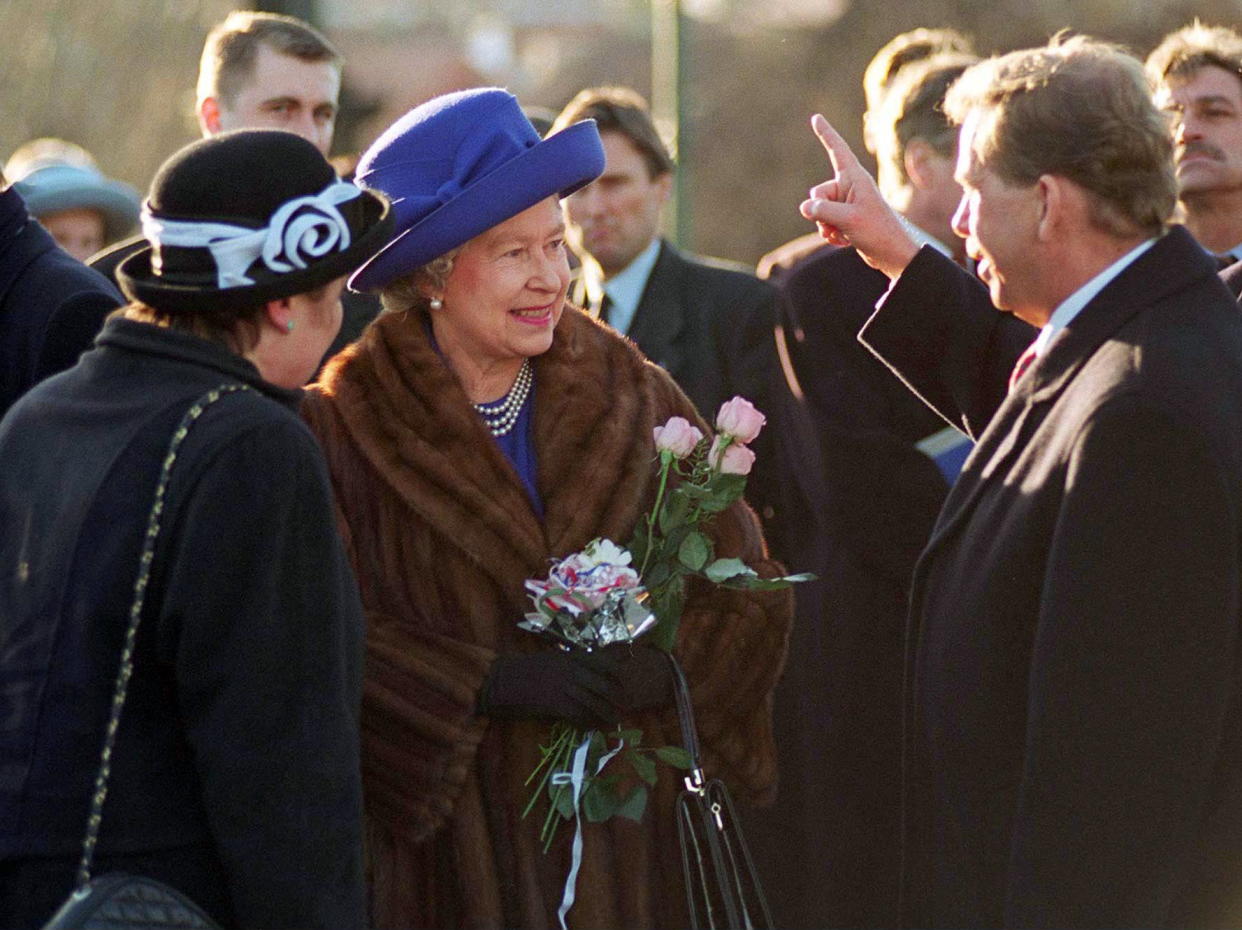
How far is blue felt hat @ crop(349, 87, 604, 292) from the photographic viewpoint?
3639mm

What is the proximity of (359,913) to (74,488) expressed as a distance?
74 centimetres

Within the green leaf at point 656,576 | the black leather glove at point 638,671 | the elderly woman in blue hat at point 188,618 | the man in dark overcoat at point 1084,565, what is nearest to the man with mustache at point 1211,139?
Answer: the man in dark overcoat at point 1084,565

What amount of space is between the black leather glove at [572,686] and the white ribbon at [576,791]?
54mm

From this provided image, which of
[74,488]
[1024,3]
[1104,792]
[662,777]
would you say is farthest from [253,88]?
[1024,3]

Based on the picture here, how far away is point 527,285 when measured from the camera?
12.2 ft

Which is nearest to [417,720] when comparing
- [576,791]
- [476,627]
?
[476,627]

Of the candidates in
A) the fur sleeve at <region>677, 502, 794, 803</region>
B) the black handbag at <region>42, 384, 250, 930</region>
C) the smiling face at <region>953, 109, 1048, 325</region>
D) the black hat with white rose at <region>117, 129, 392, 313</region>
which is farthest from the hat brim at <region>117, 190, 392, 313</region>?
the fur sleeve at <region>677, 502, 794, 803</region>

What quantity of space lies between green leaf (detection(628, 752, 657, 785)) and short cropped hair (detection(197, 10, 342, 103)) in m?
2.82

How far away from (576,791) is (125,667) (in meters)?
1.11

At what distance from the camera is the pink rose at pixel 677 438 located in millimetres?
3602

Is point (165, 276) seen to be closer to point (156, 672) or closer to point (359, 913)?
point (156, 672)

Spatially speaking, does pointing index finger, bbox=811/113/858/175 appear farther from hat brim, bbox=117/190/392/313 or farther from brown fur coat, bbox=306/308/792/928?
hat brim, bbox=117/190/392/313

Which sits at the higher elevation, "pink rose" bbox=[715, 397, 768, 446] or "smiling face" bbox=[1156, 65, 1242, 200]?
"smiling face" bbox=[1156, 65, 1242, 200]

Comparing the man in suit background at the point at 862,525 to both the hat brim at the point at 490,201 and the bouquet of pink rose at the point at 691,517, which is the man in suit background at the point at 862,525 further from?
the hat brim at the point at 490,201
